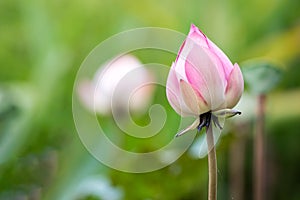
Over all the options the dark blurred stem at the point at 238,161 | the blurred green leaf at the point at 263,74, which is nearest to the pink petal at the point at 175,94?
the blurred green leaf at the point at 263,74

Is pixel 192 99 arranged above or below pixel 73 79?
below

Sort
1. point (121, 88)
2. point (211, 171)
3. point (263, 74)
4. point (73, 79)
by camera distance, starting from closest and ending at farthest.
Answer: point (211, 171), point (263, 74), point (121, 88), point (73, 79)

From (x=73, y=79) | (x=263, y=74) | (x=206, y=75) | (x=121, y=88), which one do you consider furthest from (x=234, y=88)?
(x=73, y=79)

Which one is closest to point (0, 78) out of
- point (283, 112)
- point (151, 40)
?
point (151, 40)

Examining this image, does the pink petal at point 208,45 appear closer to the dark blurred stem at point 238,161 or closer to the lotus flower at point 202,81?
the lotus flower at point 202,81

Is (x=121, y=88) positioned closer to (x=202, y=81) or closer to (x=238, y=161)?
(x=238, y=161)

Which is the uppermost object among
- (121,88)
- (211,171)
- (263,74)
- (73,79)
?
(73,79)

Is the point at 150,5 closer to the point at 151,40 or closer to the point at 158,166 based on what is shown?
the point at 151,40
